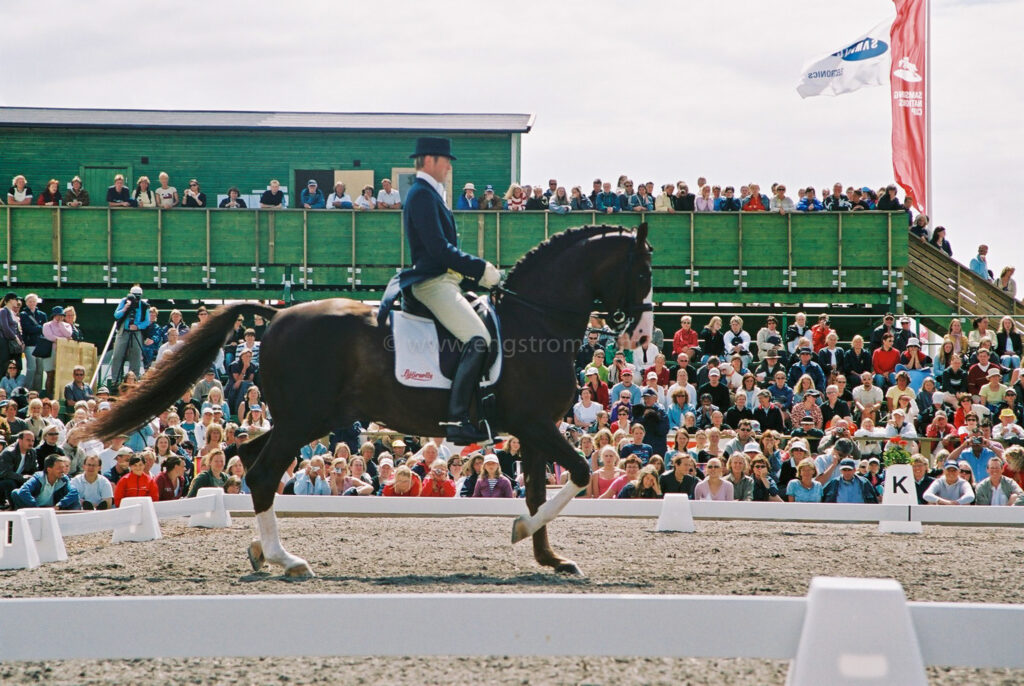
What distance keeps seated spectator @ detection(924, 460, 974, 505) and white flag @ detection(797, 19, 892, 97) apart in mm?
15412

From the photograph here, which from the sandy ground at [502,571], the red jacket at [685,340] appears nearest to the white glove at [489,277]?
the sandy ground at [502,571]

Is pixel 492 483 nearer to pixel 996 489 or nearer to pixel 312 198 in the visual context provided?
pixel 996 489

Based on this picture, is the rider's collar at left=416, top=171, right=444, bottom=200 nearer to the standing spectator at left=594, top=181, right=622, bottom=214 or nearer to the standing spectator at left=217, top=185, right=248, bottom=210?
the standing spectator at left=594, top=181, right=622, bottom=214

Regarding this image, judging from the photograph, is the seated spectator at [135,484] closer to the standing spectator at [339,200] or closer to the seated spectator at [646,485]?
the seated spectator at [646,485]

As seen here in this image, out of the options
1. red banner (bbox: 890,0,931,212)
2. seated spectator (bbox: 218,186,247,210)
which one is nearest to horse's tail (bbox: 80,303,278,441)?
seated spectator (bbox: 218,186,247,210)

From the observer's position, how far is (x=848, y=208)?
24.7 meters

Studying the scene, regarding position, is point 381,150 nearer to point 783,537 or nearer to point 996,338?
point 996,338

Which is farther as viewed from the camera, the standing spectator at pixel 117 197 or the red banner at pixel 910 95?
the red banner at pixel 910 95

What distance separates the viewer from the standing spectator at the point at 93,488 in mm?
12430

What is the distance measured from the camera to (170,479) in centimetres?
1275

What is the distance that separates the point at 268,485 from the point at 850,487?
742 centimetres

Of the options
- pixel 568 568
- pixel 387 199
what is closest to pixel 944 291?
pixel 387 199

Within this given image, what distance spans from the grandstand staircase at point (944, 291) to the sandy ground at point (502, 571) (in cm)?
1388

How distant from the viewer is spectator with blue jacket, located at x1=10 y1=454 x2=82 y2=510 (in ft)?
40.1
